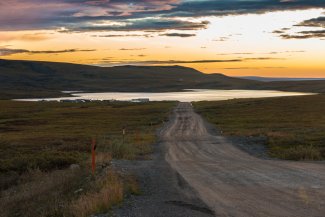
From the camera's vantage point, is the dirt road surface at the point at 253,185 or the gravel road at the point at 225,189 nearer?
the gravel road at the point at 225,189

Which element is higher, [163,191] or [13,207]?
[163,191]

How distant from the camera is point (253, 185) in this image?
18.0m

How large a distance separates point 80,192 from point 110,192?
2.16 m

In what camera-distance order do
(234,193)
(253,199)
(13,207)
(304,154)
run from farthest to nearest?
(304,154) → (13,207) → (234,193) → (253,199)

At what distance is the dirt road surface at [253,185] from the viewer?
13766 millimetres

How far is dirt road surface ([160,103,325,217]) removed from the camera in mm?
13766

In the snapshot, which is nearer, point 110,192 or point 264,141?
point 110,192

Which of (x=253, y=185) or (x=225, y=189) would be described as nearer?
Result: (x=225, y=189)

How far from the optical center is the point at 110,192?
49.4 ft

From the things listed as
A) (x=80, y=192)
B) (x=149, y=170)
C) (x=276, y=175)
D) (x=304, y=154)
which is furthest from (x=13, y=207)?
(x=304, y=154)

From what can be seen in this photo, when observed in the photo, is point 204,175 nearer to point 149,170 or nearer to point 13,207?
point 149,170

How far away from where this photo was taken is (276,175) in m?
20.6

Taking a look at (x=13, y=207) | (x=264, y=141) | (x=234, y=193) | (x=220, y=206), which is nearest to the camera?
(x=220, y=206)

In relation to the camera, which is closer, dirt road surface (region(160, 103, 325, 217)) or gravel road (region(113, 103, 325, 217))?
gravel road (region(113, 103, 325, 217))
